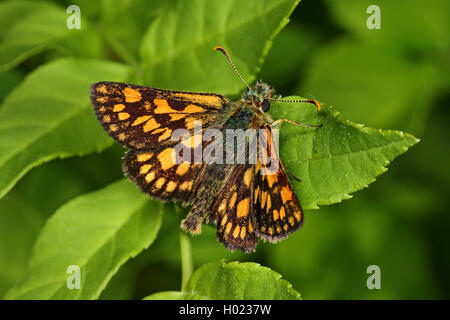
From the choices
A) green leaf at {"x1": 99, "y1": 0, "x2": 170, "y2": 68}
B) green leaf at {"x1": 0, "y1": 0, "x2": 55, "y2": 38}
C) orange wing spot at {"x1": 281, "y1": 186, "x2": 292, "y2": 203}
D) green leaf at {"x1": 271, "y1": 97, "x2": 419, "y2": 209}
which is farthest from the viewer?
green leaf at {"x1": 0, "y1": 0, "x2": 55, "y2": 38}

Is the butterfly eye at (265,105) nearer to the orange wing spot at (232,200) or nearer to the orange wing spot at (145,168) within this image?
the orange wing spot at (232,200)

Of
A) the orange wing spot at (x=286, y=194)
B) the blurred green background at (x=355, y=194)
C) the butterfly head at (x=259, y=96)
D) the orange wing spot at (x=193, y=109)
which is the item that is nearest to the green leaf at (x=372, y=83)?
the blurred green background at (x=355, y=194)

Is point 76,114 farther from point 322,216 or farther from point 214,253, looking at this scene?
point 322,216

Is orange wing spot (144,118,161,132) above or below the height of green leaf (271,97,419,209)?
above

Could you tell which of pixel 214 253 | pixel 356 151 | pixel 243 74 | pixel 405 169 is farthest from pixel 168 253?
pixel 405 169

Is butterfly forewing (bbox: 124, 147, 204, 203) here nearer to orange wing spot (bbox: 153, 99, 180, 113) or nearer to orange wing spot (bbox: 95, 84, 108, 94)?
orange wing spot (bbox: 153, 99, 180, 113)

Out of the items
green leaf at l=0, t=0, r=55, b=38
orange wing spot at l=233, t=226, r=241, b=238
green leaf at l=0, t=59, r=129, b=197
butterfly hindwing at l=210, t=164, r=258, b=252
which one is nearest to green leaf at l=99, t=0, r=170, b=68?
green leaf at l=0, t=59, r=129, b=197

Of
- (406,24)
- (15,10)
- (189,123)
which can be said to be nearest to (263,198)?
(189,123)
